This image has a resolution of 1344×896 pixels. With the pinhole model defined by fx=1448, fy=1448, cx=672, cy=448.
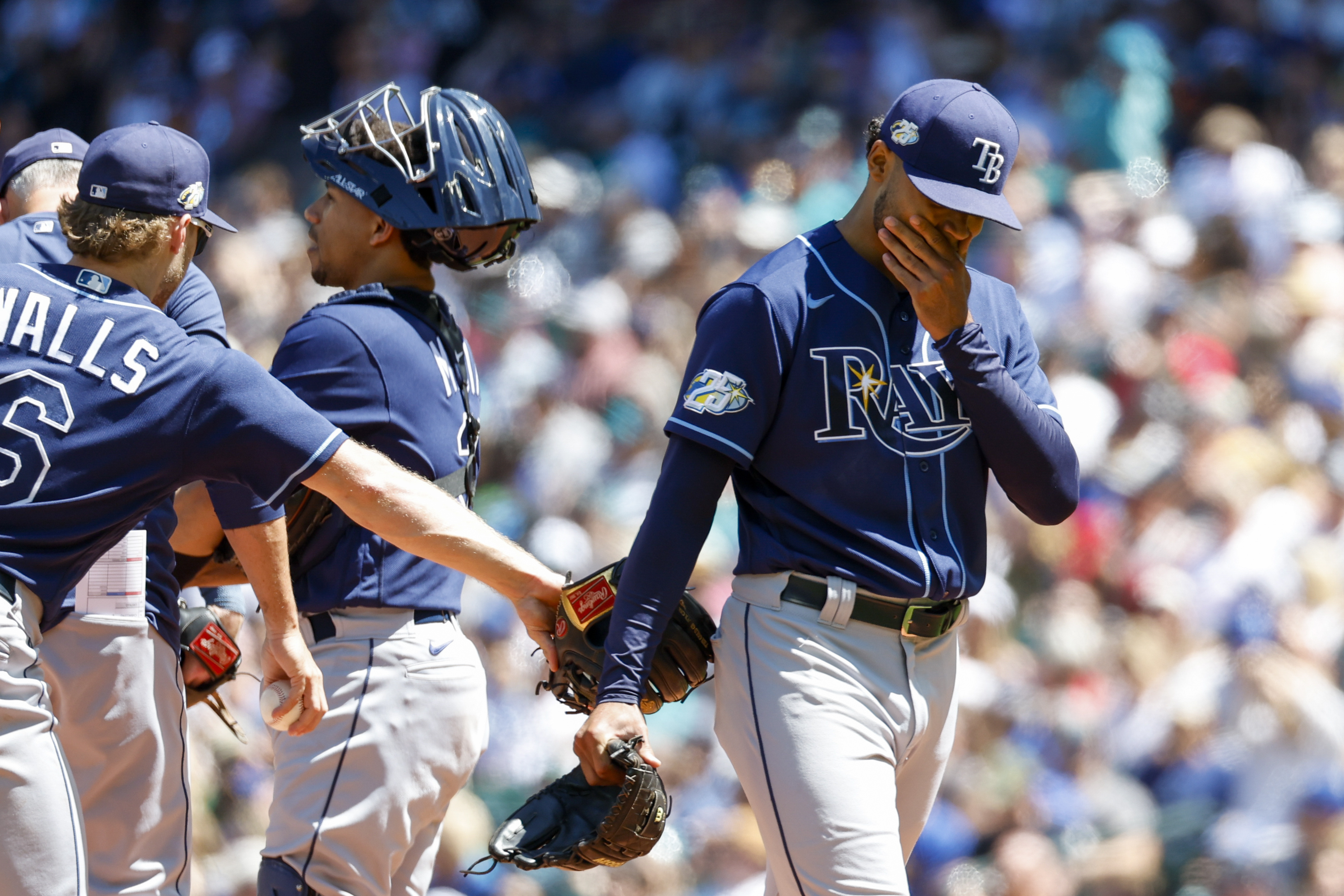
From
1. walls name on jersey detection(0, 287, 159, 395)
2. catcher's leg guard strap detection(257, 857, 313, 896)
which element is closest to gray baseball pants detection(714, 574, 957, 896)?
catcher's leg guard strap detection(257, 857, 313, 896)

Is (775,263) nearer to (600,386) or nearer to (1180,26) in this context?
(600,386)

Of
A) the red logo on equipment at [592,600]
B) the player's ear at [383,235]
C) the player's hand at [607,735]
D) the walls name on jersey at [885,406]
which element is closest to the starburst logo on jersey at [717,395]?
the walls name on jersey at [885,406]

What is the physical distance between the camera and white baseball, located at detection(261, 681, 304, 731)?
2684mm

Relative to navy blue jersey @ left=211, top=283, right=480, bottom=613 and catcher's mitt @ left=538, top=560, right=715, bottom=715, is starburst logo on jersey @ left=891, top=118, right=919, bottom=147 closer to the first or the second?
catcher's mitt @ left=538, top=560, right=715, bottom=715

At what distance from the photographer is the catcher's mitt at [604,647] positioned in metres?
2.79

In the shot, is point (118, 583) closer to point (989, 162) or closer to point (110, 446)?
point (110, 446)

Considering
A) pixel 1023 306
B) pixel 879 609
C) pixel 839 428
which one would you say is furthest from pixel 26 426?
pixel 1023 306

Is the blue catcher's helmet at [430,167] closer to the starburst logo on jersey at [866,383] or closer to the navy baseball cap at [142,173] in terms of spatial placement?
the navy baseball cap at [142,173]

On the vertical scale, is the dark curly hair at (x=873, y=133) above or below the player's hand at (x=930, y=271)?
above

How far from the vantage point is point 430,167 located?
3.16 metres

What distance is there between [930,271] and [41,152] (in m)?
2.20

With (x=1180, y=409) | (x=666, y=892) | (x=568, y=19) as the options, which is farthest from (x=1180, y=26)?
(x=666, y=892)

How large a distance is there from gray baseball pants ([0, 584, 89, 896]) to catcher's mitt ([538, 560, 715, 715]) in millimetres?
929

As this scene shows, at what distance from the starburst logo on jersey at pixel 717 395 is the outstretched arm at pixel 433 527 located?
49 centimetres
